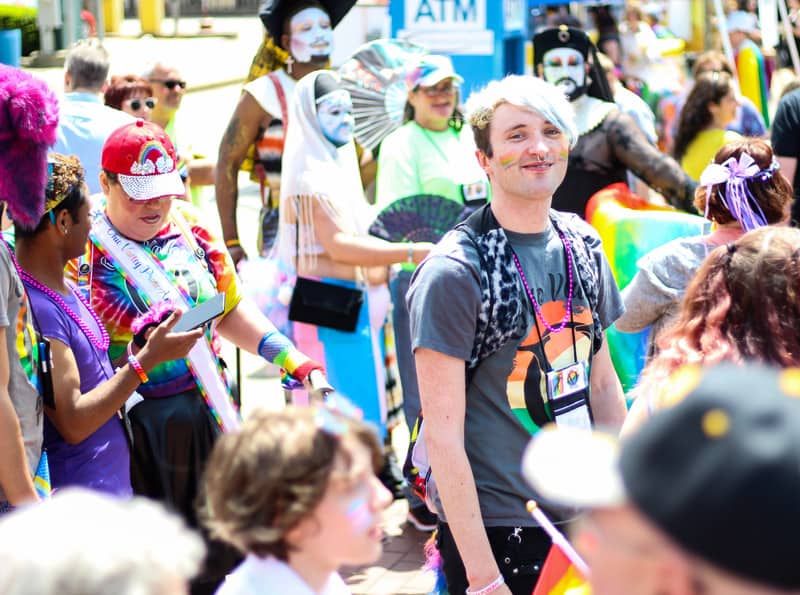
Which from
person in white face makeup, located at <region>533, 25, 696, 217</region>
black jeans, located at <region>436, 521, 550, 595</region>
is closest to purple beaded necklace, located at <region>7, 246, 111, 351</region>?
black jeans, located at <region>436, 521, 550, 595</region>

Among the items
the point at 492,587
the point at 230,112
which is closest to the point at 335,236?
the point at 492,587

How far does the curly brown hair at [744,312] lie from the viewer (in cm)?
247

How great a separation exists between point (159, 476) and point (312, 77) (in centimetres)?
213

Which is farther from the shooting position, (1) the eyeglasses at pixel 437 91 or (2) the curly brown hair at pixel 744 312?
Result: (1) the eyeglasses at pixel 437 91

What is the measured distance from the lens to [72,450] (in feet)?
10.7

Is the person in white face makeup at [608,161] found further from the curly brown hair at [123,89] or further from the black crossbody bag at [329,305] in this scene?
the curly brown hair at [123,89]

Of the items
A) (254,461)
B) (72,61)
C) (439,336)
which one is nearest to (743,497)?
(254,461)

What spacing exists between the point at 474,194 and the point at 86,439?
246 centimetres

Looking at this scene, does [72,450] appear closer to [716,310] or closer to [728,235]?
[716,310]

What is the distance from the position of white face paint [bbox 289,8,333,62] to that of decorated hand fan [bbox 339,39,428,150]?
223 millimetres

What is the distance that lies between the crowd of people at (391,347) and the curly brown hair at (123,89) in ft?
0.06

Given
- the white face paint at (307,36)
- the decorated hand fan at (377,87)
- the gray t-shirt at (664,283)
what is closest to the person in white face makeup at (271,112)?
the white face paint at (307,36)

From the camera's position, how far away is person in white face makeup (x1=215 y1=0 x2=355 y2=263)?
5.86 meters

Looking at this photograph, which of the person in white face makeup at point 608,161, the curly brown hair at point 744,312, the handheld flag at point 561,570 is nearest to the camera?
the handheld flag at point 561,570
